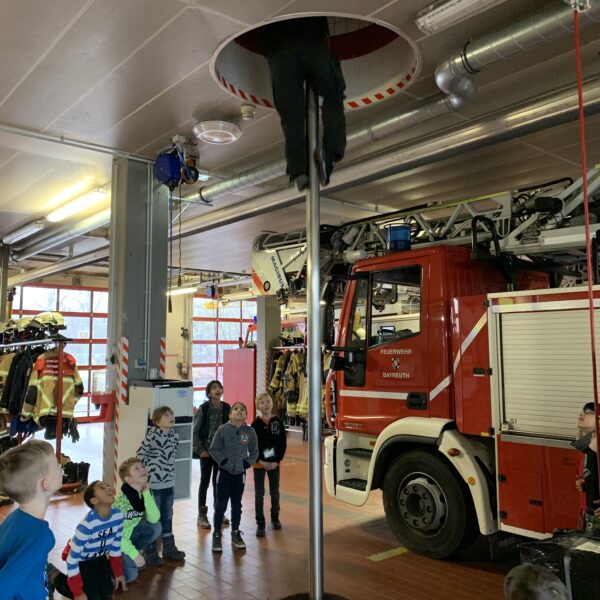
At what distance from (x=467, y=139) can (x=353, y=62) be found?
1.35m

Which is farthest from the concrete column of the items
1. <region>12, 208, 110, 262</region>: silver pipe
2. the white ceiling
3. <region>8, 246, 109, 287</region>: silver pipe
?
the white ceiling

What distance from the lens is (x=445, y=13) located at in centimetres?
391

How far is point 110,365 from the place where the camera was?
6.69 meters

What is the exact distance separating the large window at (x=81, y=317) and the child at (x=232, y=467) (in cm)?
1362

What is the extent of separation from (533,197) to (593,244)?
2.60ft

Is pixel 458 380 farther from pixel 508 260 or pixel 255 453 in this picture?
pixel 255 453

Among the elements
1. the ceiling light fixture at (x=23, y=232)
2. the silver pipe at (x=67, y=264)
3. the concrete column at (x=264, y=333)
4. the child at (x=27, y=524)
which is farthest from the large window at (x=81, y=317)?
the child at (x=27, y=524)

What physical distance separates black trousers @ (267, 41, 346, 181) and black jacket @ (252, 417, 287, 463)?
10.7 feet

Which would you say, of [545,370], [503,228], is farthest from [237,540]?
[503,228]

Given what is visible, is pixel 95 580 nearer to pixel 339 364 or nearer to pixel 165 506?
pixel 165 506

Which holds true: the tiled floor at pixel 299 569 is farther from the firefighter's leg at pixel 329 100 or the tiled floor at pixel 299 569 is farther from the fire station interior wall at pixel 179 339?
the fire station interior wall at pixel 179 339

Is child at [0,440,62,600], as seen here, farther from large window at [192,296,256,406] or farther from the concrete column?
large window at [192,296,256,406]

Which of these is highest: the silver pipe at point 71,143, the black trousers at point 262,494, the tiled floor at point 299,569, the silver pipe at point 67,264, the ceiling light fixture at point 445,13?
the silver pipe at point 71,143

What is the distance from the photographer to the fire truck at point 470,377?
4.31 m
